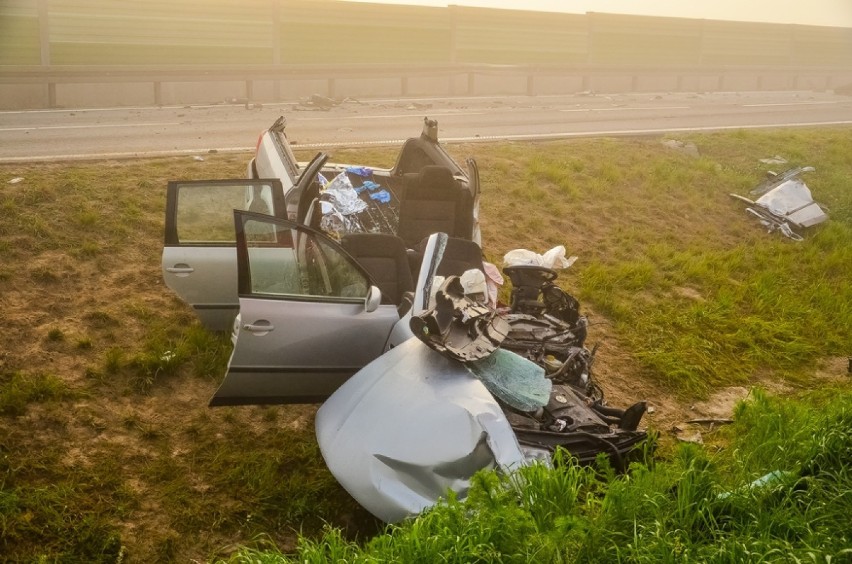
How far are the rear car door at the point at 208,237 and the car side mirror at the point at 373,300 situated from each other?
4.56 ft

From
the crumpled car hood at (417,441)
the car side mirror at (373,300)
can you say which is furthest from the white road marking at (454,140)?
the crumpled car hood at (417,441)

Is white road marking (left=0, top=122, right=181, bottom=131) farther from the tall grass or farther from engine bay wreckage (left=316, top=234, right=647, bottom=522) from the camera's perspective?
engine bay wreckage (left=316, top=234, right=647, bottom=522)

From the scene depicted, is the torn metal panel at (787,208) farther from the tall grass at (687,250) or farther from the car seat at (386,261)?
the car seat at (386,261)

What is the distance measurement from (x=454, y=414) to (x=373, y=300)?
1.32 metres

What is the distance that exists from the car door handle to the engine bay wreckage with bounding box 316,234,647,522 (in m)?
0.67

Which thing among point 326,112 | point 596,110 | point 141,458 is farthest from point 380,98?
point 141,458

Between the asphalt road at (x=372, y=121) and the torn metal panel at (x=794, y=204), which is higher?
the asphalt road at (x=372, y=121)

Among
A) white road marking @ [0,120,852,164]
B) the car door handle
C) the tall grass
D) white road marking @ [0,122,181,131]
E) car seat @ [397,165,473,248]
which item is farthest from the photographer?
white road marking @ [0,122,181,131]

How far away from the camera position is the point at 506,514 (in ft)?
13.9

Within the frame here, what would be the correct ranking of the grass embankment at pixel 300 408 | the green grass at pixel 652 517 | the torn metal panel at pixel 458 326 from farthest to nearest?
the torn metal panel at pixel 458 326 → the grass embankment at pixel 300 408 → the green grass at pixel 652 517

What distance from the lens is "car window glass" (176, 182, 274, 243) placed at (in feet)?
22.5

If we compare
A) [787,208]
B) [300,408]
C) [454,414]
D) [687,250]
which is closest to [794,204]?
[787,208]

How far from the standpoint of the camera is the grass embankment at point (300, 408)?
4984mm

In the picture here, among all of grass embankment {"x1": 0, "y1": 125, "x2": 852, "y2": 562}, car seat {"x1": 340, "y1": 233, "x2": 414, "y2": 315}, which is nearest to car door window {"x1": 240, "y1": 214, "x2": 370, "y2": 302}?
car seat {"x1": 340, "y1": 233, "x2": 414, "y2": 315}
